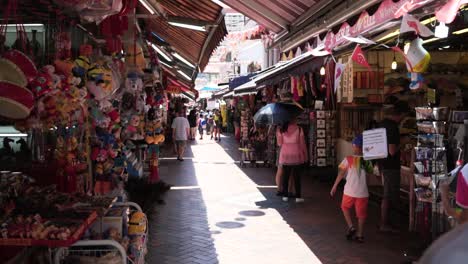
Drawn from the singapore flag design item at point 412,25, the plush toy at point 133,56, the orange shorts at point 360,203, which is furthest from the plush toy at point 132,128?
the singapore flag design item at point 412,25

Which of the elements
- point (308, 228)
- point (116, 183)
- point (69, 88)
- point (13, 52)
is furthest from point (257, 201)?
point (13, 52)

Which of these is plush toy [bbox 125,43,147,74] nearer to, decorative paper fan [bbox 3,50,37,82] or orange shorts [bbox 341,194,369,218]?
orange shorts [bbox 341,194,369,218]

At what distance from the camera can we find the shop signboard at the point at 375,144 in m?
6.60

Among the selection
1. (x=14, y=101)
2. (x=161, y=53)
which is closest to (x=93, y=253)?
(x=14, y=101)

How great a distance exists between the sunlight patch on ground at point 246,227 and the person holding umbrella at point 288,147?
0.61 m

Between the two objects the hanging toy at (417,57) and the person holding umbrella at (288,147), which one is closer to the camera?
the hanging toy at (417,57)

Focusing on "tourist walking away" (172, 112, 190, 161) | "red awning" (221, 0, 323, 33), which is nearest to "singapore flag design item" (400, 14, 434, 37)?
"red awning" (221, 0, 323, 33)

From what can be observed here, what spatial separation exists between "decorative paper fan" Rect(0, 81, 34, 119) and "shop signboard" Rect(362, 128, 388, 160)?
457cm

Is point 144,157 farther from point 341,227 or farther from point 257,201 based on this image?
point 341,227

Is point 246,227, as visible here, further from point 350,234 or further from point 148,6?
point 148,6

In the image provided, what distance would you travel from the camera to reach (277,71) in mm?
10484

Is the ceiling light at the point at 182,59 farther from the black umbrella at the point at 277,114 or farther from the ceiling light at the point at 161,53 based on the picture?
the black umbrella at the point at 277,114

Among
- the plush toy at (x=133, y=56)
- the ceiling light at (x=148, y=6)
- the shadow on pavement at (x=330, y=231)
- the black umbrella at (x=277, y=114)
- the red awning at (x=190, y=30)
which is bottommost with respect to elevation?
the shadow on pavement at (x=330, y=231)

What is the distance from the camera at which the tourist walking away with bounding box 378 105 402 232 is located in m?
7.40
